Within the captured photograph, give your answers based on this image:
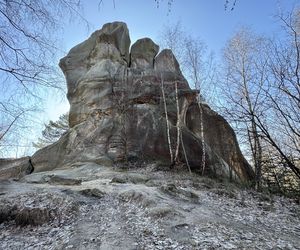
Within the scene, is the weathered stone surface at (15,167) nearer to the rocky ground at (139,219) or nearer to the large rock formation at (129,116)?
the large rock formation at (129,116)

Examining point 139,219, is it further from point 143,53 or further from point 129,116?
point 143,53

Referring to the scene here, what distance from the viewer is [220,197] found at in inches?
401

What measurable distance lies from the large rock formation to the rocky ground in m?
6.67

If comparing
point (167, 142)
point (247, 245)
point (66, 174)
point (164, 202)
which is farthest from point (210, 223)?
point (167, 142)

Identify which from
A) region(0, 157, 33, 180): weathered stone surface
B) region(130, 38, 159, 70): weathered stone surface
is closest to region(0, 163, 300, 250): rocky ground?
region(0, 157, 33, 180): weathered stone surface

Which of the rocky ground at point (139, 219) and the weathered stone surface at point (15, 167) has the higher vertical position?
the weathered stone surface at point (15, 167)

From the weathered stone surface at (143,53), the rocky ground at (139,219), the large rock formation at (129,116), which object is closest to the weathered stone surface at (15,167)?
the large rock formation at (129,116)

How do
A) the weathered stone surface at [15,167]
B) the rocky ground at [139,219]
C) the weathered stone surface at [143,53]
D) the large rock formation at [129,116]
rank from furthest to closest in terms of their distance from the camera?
the weathered stone surface at [143,53] < the weathered stone surface at [15,167] < the large rock formation at [129,116] < the rocky ground at [139,219]

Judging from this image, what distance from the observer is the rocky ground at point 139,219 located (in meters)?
5.68

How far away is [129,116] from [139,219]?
12.1m

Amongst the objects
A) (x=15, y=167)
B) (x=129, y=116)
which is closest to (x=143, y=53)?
(x=129, y=116)

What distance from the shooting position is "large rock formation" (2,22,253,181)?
56.6ft

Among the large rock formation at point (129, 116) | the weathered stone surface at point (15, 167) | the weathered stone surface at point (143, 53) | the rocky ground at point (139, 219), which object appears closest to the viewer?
the rocky ground at point (139, 219)

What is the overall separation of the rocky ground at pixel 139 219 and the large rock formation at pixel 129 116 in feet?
21.9
